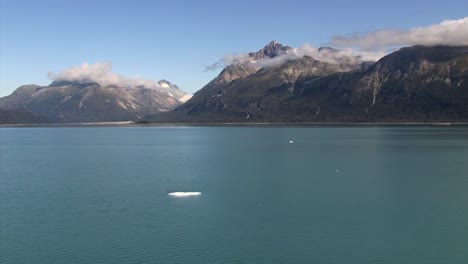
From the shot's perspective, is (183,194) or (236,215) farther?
(183,194)

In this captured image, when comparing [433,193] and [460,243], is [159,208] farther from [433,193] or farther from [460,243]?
[433,193]

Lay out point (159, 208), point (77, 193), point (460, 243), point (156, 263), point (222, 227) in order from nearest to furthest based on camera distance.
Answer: point (156, 263), point (460, 243), point (222, 227), point (159, 208), point (77, 193)

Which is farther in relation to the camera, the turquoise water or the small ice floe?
the small ice floe

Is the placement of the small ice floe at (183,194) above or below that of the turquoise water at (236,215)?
above

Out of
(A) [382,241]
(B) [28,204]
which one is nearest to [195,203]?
(B) [28,204]

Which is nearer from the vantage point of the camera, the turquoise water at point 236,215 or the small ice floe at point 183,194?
the turquoise water at point 236,215

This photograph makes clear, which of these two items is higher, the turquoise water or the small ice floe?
the small ice floe

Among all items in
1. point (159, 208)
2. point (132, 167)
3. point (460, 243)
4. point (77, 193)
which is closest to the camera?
point (460, 243)

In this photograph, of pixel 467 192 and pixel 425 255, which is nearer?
pixel 425 255

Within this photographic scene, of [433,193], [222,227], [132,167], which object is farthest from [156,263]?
[132,167]

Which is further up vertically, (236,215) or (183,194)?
(183,194)
